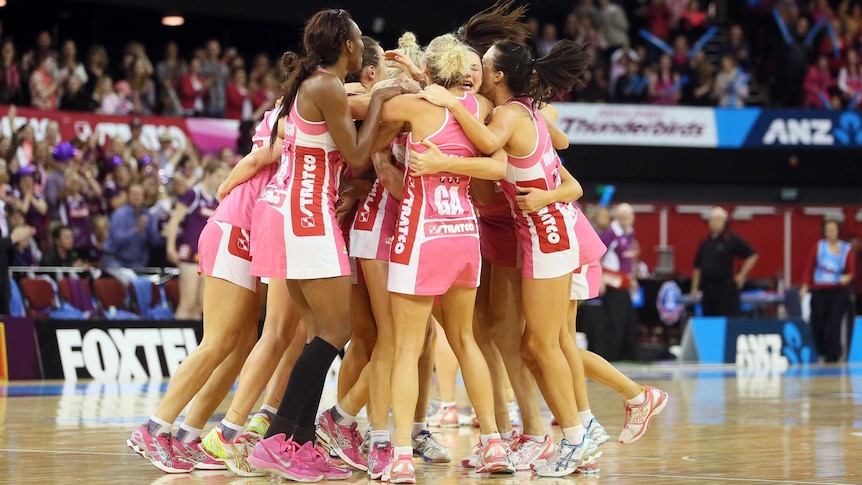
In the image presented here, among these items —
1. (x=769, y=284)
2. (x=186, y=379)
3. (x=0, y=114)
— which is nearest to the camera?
(x=186, y=379)

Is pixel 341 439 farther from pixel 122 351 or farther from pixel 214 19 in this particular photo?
pixel 214 19

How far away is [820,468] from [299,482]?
254cm

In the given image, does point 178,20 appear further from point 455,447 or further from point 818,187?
point 455,447

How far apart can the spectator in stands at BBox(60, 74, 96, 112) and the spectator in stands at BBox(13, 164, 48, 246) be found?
7.57ft

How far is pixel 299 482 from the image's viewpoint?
5320 mm

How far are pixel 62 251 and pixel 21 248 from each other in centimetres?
58

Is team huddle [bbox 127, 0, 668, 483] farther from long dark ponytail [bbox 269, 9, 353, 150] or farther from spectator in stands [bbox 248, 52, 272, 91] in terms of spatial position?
spectator in stands [bbox 248, 52, 272, 91]

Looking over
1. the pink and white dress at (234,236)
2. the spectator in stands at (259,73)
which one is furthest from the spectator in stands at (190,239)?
the pink and white dress at (234,236)

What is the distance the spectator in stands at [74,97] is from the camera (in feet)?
49.5

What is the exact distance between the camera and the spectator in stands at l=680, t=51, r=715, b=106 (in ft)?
70.1

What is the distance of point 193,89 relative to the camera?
1686 cm

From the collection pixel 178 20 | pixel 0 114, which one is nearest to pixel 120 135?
pixel 0 114

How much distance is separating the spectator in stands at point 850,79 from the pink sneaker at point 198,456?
18900 mm

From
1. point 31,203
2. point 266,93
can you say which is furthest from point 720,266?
point 31,203
